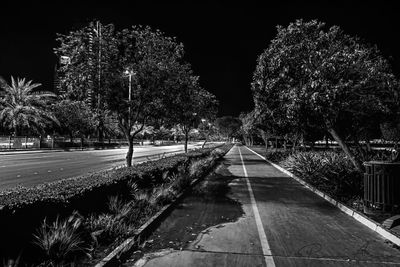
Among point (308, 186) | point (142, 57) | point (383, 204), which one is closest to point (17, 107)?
point (142, 57)

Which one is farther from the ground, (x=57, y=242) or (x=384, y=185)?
(x=384, y=185)

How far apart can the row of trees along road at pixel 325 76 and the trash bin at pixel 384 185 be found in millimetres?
3305

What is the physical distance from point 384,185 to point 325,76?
4.56 m

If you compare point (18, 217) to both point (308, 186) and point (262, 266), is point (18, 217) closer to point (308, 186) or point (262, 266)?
point (262, 266)

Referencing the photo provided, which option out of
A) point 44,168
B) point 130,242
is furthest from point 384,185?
point 44,168

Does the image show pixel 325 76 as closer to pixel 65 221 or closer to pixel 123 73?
pixel 123 73

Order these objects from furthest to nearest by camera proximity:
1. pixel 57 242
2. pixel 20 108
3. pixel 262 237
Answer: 1. pixel 20 108
2. pixel 262 237
3. pixel 57 242

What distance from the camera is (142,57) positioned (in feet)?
41.2

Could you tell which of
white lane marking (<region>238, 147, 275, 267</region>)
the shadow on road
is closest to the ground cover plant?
the shadow on road

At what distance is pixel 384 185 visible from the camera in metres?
7.04

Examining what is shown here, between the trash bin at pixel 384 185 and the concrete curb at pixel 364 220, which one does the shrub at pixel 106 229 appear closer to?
the concrete curb at pixel 364 220

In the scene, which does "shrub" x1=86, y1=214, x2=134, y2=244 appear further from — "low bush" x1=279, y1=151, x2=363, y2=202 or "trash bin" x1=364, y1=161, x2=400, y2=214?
"low bush" x1=279, y1=151, x2=363, y2=202

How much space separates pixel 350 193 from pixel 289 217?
10.5 ft

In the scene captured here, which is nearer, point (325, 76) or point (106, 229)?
point (106, 229)
